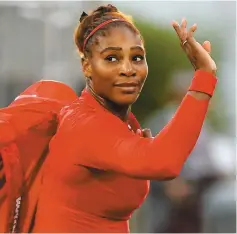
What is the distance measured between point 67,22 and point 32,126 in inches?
165

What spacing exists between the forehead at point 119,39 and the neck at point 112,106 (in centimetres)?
16

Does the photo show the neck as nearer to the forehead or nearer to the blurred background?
the forehead

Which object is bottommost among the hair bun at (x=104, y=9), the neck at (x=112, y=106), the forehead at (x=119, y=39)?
the neck at (x=112, y=106)

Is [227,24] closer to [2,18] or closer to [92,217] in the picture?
[2,18]

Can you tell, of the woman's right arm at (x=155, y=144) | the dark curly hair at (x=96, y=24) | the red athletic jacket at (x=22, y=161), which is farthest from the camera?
the red athletic jacket at (x=22, y=161)

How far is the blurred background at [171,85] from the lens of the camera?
579cm

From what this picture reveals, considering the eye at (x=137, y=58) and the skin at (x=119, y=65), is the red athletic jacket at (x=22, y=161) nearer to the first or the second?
the skin at (x=119, y=65)

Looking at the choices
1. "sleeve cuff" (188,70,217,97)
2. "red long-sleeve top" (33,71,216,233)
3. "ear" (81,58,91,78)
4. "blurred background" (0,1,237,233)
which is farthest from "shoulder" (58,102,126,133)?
"blurred background" (0,1,237,233)

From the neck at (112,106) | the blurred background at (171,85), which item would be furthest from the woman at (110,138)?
the blurred background at (171,85)

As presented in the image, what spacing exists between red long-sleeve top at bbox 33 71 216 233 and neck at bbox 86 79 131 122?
2cm

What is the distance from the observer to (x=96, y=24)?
106 inches

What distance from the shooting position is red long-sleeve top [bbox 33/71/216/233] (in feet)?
8.04

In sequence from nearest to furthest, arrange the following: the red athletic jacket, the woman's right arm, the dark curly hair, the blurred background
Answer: the woman's right arm, the dark curly hair, the red athletic jacket, the blurred background

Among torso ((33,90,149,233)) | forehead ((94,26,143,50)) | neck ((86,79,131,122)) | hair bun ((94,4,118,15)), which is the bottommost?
torso ((33,90,149,233))
